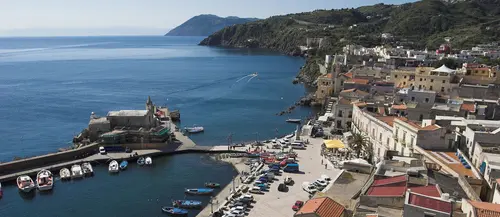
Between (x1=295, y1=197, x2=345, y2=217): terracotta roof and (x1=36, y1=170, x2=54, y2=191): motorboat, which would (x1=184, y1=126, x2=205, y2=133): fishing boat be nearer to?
(x1=36, y1=170, x2=54, y2=191): motorboat

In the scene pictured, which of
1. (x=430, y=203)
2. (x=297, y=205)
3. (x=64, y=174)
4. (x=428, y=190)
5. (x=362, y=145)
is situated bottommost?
(x=64, y=174)

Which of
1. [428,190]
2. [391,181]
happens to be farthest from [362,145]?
[428,190]

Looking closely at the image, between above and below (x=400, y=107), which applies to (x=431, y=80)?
above

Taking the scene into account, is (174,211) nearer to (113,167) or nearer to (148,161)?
(113,167)

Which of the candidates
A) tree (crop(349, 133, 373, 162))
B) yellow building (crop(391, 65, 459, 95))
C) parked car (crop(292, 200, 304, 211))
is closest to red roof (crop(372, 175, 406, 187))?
parked car (crop(292, 200, 304, 211))

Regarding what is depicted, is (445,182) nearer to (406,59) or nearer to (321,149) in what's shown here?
(321,149)
